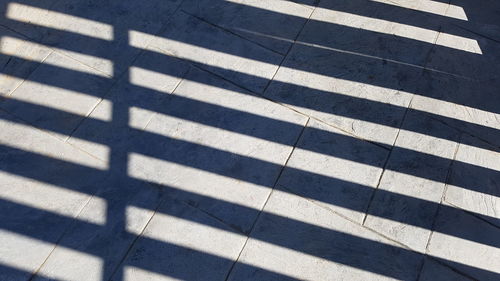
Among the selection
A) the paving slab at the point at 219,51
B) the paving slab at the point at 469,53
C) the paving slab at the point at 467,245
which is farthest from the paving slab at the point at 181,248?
the paving slab at the point at 469,53

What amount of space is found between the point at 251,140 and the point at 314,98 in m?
0.62

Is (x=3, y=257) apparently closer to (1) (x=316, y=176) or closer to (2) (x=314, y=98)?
(1) (x=316, y=176)

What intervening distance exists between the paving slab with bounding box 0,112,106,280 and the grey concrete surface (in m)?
0.01

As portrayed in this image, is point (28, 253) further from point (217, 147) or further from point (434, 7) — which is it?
point (434, 7)

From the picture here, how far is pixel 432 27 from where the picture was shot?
12.5 feet

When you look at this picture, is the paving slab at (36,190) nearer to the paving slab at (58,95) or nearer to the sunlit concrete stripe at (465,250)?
the paving slab at (58,95)

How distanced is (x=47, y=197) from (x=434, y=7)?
139 inches

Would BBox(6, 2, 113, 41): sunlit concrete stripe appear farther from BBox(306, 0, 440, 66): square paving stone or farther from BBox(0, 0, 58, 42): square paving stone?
BBox(306, 0, 440, 66): square paving stone

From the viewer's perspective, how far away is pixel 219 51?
3.66 metres

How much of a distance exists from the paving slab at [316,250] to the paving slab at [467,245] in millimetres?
191

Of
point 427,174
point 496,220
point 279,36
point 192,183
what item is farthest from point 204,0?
point 496,220

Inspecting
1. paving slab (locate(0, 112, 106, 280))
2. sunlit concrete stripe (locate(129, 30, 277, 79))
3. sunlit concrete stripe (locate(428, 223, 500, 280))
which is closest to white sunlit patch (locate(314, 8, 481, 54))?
sunlit concrete stripe (locate(129, 30, 277, 79))

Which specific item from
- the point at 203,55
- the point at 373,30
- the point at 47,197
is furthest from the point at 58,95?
the point at 373,30

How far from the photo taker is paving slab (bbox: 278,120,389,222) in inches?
123
